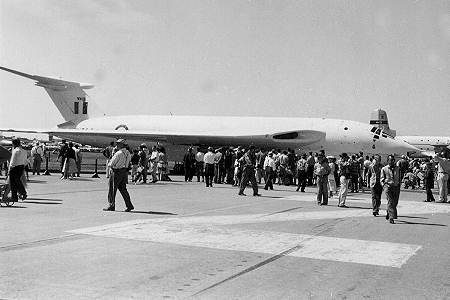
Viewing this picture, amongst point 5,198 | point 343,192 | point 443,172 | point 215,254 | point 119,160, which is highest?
point 119,160

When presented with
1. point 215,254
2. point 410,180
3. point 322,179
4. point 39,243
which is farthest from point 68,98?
point 215,254

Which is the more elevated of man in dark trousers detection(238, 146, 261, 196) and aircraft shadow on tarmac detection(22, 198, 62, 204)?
man in dark trousers detection(238, 146, 261, 196)

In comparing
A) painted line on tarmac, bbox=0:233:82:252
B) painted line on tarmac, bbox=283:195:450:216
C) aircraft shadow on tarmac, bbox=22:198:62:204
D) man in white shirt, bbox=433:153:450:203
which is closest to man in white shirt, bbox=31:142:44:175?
aircraft shadow on tarmac, bbox=22:198:62:204

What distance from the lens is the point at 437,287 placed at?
19.4 feet

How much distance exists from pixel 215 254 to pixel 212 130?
27797 mm

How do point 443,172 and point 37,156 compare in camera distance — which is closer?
point 443,172

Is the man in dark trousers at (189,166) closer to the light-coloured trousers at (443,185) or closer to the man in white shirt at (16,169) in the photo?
the light-coloured trousers at (443,185)

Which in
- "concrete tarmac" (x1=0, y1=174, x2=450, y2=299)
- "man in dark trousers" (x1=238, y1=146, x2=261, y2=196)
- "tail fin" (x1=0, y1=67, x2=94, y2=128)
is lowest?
"concrete tarmac" (x1=0, y1=174, x2=450, y2=299)

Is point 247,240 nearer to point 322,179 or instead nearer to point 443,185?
point 322,179

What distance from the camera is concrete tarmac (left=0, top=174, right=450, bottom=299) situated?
217 inches

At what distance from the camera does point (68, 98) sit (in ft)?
134

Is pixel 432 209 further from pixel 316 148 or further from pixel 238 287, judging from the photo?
pixel 316 148

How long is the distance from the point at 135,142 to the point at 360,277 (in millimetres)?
31445

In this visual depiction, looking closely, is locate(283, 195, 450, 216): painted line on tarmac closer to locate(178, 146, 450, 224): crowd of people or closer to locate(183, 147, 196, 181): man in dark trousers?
locate(178, 146, 450, 224): crowd of people
